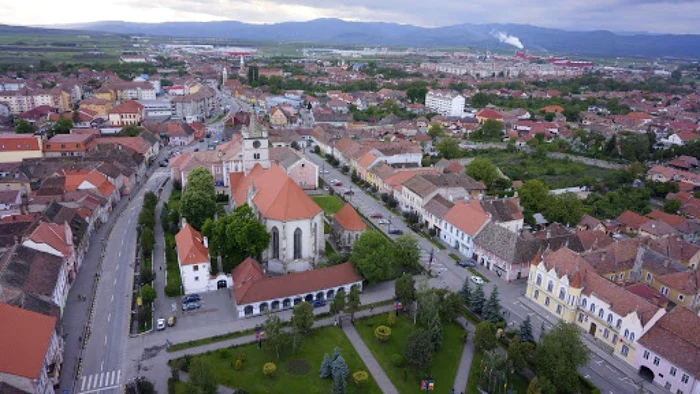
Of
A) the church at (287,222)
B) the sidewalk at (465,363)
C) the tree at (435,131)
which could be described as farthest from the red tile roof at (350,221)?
the tree at (435,131)

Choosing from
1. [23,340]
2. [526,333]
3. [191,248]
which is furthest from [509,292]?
[23,340]

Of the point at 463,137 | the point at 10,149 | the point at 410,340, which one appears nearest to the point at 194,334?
the point at 410,340

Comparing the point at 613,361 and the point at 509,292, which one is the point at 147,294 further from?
the point at 613,361

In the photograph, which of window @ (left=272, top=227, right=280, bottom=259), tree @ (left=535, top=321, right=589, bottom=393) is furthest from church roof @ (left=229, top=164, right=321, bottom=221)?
tree @ (left=535, top=321, right=589, bottom=393)

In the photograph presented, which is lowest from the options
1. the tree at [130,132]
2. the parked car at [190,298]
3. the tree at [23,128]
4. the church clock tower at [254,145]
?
the parked car at [190,298]

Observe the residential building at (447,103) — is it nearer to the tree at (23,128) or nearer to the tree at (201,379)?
the tree at (23,128)

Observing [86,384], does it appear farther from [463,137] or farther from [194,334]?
[463,137]

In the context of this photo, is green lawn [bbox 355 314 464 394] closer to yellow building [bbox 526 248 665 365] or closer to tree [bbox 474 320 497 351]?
tree [bbox 474 320 497 351]

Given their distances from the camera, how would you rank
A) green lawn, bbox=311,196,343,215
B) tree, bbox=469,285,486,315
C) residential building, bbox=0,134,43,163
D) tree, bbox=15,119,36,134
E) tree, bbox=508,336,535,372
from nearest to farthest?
tree, bbox=508,336,535,372 < tree, bbox=469,285,486,315 < green lawn, bbox=311,196,343,215 < residential building, bbox=0,134,43,163 < tree, bbox=15,119,36,134
